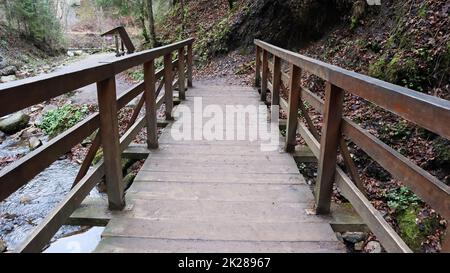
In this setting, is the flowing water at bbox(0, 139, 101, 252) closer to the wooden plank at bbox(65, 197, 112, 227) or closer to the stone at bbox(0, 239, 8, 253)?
the stone at bbox(0, 239, 8, 253)

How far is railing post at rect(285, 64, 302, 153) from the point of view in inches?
150

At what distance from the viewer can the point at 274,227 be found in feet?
8.60

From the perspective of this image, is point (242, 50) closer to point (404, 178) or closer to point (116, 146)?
point (116, 146)

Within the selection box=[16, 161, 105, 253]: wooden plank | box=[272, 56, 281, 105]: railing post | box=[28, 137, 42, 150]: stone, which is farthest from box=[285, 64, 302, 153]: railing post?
box=[28, 137, 42, 150]: stone

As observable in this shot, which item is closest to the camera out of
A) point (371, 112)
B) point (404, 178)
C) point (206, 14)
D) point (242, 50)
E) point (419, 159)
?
point (404, 178)

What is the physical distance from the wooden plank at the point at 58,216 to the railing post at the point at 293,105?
2159mm

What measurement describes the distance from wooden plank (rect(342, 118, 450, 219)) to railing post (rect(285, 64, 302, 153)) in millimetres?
1581

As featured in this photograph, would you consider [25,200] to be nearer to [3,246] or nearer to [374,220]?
[3,246]

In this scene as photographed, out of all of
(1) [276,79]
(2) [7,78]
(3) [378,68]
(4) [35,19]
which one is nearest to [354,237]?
(1) [276,79]

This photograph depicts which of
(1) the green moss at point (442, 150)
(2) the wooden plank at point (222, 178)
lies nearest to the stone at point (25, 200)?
(2) the wooden plank at point (222, 178)

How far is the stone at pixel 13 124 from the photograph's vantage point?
907 centimetres

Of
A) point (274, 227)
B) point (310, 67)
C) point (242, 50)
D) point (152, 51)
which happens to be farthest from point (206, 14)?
point (274, 227)

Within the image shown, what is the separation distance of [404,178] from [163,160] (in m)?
2.72

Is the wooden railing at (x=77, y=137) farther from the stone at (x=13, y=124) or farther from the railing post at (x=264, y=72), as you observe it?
the stone at (x=13, y=124)
